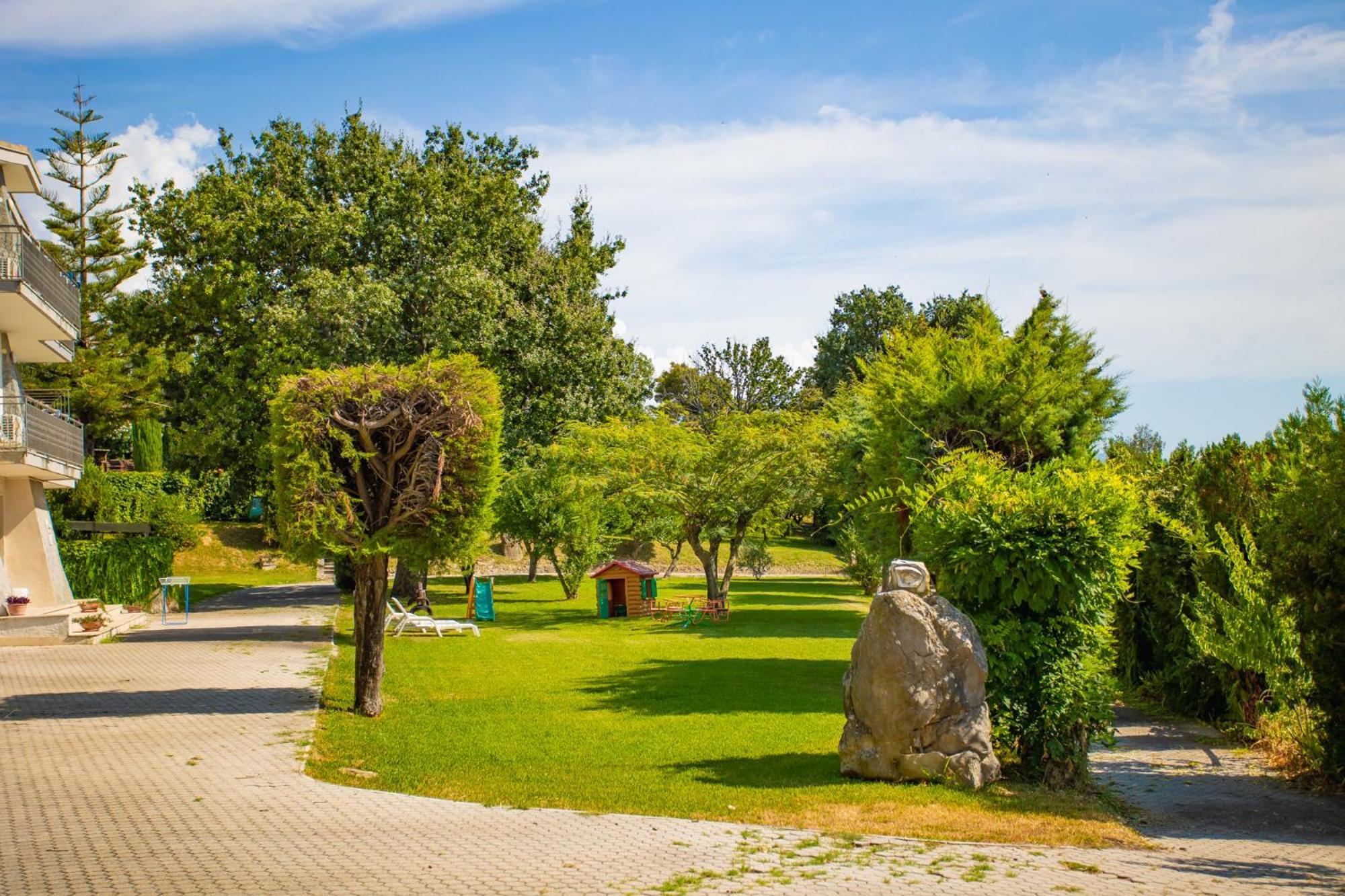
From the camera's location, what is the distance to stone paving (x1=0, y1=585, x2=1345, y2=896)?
7.62 meters

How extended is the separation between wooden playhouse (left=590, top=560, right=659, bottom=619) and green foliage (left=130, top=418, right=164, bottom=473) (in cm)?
2554

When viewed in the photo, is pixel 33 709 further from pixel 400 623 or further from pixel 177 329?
pixel 177 329

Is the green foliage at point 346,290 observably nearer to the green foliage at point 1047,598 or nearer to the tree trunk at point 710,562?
the tree trunk at point 710,562

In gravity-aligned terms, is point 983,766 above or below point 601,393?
below

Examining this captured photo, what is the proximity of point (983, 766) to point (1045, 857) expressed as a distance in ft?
7.45

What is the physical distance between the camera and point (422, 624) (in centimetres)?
2480

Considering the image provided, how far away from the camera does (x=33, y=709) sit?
14.6 metres

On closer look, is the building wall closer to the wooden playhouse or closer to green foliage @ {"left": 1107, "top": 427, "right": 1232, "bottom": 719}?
the wooden playhouse

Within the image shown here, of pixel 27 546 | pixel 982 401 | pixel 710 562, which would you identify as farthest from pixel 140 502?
pixel 982 401

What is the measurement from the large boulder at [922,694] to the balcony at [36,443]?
19956 millimetres

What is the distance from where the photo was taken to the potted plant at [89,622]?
22250 mm

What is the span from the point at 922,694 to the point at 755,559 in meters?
38.3

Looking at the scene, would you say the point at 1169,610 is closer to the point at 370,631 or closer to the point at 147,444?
the point at 370,631

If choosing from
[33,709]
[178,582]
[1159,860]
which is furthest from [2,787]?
[178,582]
